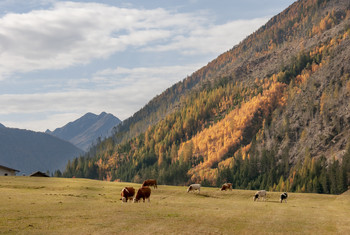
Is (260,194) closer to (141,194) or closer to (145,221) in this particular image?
(141,194)

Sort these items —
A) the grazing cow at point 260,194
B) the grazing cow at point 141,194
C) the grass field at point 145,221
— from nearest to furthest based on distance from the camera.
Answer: the grass field at point 145,221 → the grazing cow at point 141,194 → the grazing cow at point 260,194

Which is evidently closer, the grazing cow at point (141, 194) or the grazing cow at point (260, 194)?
the grazing cow at point (141, 194)

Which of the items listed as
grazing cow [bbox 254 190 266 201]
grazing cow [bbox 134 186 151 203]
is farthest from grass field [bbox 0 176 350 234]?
grazing cow [bbox 254 190 266 201]

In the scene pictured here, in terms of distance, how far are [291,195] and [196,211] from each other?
3662cm

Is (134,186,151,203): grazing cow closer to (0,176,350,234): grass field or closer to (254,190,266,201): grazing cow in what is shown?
(0,176,350,234): grass field

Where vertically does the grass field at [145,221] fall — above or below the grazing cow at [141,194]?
below

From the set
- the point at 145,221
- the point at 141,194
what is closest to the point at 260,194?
the point at 141,194

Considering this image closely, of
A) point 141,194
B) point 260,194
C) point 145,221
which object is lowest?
point 145,221

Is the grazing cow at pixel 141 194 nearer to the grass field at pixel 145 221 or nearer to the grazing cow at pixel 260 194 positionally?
the grass field at pixel 145 221

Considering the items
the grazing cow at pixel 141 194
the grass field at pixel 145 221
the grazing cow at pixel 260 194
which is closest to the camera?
the grass field at pixel 145 221

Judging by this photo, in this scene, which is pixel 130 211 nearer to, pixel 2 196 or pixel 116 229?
pixel 116 229

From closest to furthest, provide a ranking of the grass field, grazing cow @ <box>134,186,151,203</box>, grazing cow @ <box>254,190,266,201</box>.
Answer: the grass field → grazing cow @ <box>134,186,151,203</box> → grazing cow @ <box>254,190,266,201</box>

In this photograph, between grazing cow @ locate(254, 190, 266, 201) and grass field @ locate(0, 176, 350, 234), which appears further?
grazing cow @ locate(254, 190, 266, 201)

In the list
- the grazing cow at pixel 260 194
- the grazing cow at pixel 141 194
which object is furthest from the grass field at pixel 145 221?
the grazing cow at pixel 260 194
